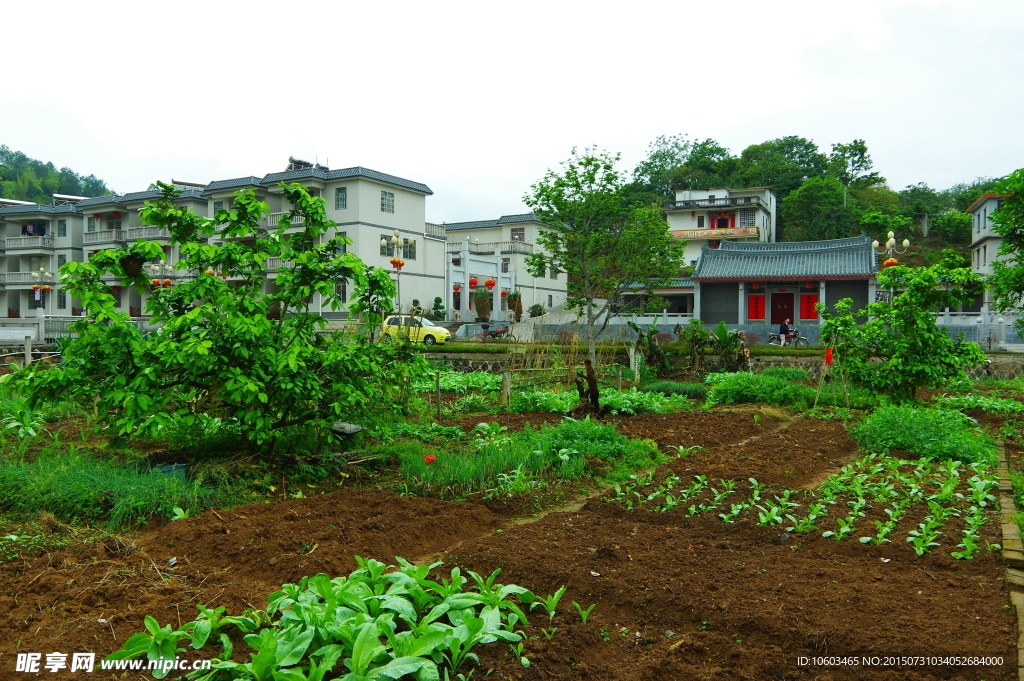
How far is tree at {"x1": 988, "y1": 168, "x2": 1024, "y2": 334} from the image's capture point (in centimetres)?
908

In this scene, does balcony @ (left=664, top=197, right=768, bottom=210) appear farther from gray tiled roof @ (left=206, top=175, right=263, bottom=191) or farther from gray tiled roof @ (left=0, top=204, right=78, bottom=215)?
gray tiled roof @ (left=0, top=204, right=78, bottom=215)

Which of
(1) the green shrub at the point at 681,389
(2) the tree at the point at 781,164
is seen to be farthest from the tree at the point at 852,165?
(1) the green shrub at the point at 681,389

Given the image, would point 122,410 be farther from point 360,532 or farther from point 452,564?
point 452,564

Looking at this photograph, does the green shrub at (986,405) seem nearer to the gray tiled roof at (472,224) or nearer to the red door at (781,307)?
the red door at (781,307)

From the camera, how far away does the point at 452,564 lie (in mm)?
4445

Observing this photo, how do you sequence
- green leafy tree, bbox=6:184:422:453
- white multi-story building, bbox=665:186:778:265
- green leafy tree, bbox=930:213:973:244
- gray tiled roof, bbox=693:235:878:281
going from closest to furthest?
1. green leafy tree, bbox=6:184:422:453
2. gray tiled roof, bbox=693:235:878:281
3. green leafy tree, bbox=930:213:973:244
4. white multi-story building, bbox=665:186:778:265

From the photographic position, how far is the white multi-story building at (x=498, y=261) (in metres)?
40.5

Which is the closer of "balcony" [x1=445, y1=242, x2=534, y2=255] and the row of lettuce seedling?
the row of lettuce seedling

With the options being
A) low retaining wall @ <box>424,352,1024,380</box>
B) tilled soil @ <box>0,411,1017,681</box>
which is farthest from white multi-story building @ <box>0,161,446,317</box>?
tilled soil @ <box>0,411,1017,681</box>

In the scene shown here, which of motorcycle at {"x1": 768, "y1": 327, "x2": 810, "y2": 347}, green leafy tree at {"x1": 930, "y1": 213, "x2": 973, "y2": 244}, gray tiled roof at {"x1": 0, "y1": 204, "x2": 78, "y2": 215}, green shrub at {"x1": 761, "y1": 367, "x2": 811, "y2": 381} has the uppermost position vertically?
gray tiled roof at {"x1": 0, "y1": 204, "x2": 78, "y2": 215}

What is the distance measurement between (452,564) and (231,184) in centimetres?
3705

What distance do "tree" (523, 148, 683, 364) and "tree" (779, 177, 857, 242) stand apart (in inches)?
1162

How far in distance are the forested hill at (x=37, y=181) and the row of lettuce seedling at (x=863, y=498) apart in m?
66.9

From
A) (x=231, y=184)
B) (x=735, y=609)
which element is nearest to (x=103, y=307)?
(x=735, y=609)
